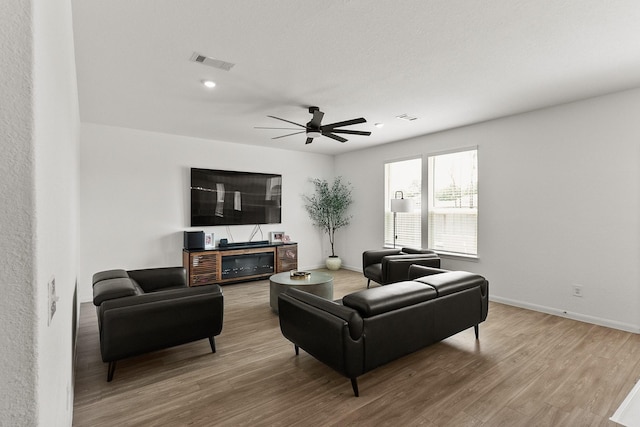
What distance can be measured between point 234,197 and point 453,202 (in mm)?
4032

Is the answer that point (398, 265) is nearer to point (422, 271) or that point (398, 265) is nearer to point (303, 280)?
point (422, 271)

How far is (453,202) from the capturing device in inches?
210

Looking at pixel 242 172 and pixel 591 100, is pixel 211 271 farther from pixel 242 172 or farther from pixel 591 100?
pixel 591 100

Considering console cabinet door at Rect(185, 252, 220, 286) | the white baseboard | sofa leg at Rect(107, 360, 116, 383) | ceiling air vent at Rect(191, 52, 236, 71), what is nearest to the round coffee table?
console cabinet door at Rect(185, 252, 220, 286)

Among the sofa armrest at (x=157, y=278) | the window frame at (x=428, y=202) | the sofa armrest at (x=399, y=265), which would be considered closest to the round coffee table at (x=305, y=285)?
the sofa armrest at (x=399, y=265)

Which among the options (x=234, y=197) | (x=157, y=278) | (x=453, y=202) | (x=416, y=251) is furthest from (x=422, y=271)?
(x=234, y=197)

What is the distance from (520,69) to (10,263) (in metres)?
3.86

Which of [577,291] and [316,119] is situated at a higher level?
[316,119]

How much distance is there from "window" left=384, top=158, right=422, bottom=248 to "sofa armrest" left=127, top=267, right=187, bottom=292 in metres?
3.86

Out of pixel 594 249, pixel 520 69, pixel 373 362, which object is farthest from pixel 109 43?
pixel 594 249

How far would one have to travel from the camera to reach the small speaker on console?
17.7 feet

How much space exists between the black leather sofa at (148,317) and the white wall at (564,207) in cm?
407

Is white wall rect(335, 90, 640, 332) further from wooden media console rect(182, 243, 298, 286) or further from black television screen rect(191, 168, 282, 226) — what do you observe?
black television screen rect(191, 168, 282, 226)

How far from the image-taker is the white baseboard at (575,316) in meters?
3.55
